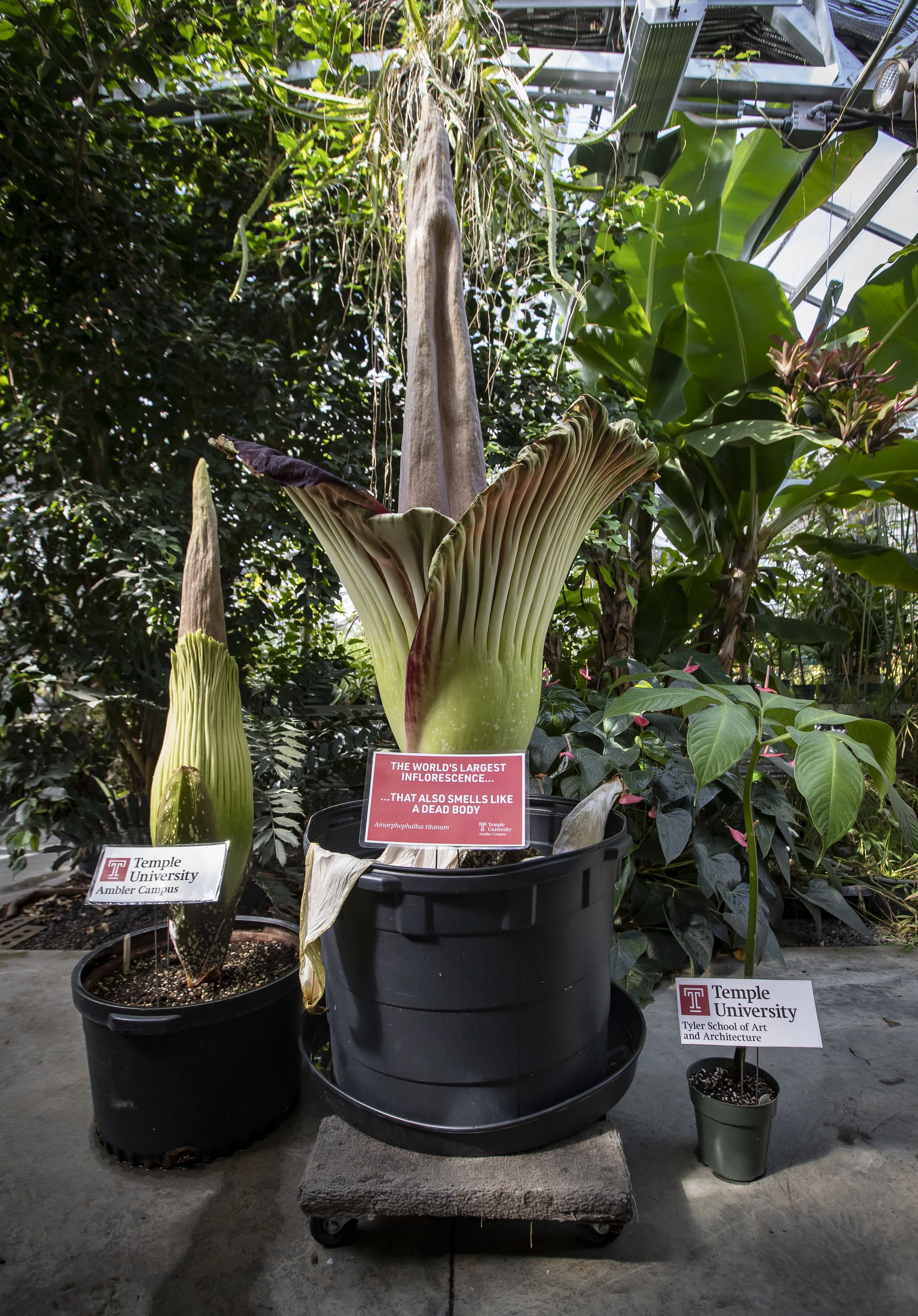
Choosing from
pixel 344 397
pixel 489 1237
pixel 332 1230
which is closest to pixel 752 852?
pixel 489 1237

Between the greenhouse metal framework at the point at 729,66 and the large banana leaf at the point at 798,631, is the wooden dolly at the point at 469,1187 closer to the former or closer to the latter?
the large banana leaf at the point at 798,631

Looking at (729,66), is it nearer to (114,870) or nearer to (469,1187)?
(114,870)

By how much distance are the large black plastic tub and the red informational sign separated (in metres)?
0.04

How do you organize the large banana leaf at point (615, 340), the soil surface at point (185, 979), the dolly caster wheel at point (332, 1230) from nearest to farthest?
the dolly caster wheel at point (332, 1230) → the soil surface at point (185, 979) → the large banana leaf at point (615, 340)

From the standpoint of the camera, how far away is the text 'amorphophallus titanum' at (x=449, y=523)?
925mm

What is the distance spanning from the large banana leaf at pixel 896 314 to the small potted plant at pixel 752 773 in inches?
83.0

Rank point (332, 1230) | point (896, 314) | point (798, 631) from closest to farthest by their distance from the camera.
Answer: point (332, 1230)
point (896, 314)
point (798, 631)

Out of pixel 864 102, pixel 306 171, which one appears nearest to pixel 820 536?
pixel 864 102

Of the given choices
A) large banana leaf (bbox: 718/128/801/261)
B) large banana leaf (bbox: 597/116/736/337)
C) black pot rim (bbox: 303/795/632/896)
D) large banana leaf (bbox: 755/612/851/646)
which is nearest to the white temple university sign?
black pot rim (bbox: 303/795/632/896)

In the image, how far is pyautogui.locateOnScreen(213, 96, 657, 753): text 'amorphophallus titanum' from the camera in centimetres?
92

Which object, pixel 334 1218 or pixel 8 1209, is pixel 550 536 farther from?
pixel 8 1209

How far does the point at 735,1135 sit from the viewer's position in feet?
3.74

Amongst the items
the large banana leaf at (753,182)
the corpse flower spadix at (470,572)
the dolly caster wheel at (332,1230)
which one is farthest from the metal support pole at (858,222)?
the dolly caster wheel at (332,1230)

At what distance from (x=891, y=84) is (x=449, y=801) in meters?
3.35
